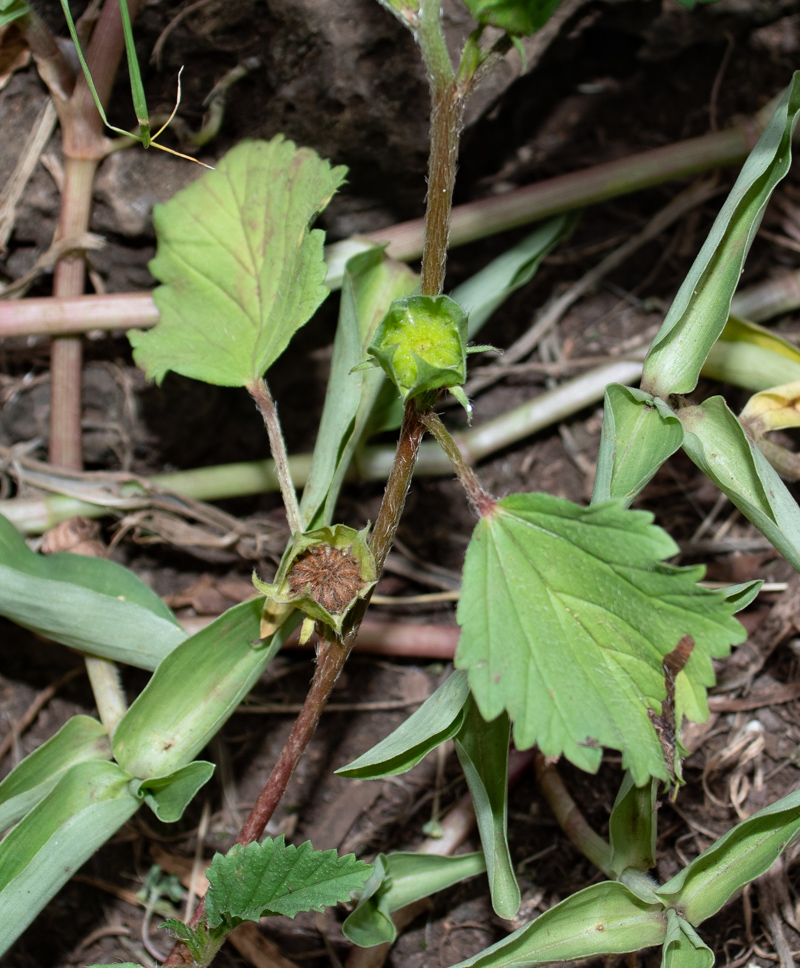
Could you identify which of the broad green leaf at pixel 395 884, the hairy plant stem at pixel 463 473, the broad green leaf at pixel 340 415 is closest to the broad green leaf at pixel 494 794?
the broad green leaf at pixel 395 884

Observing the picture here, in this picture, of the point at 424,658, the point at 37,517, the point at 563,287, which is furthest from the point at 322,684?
the point at 563,287

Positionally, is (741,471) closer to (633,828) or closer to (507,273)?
(633,828)

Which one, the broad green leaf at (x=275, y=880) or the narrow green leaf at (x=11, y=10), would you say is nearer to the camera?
the broad green leaf at (x=275, y=880)

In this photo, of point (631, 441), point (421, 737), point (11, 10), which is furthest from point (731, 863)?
point (11, 10)

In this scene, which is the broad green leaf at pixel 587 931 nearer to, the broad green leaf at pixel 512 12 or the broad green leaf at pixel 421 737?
the broad green leaf at pixel 421 737

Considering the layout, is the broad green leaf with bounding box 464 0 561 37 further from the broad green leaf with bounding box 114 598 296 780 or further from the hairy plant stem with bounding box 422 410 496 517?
the broad green leaf with bounding box 114 598 296 780

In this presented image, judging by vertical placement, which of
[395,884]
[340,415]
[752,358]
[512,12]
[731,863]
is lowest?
[395,884]
